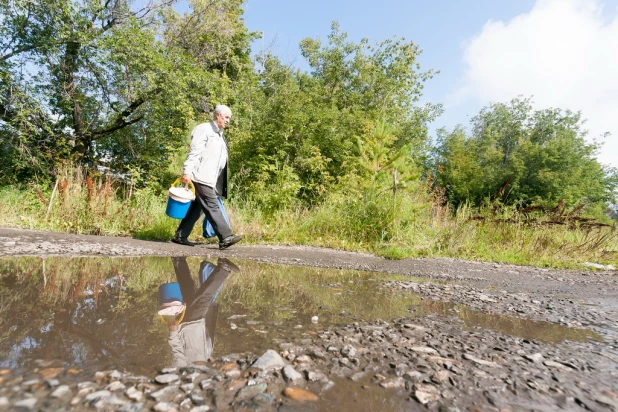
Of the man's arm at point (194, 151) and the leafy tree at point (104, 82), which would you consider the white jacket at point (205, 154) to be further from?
the leafy tree at point (104, 82)

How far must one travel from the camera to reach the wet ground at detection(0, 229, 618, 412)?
1.27 m

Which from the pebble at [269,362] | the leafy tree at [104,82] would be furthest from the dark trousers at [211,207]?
the leafy tree at [104,82]

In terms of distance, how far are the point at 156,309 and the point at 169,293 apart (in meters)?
0.44

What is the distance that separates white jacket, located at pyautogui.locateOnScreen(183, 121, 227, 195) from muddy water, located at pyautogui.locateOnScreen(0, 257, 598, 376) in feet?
5.76

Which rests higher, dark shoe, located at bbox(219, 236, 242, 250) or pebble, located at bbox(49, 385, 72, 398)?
dark shoe, located at bbox(219, 236, 242, 250)

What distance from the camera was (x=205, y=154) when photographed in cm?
527

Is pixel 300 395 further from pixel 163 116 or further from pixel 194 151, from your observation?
pixel 163 116

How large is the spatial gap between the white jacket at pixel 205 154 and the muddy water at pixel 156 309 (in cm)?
176

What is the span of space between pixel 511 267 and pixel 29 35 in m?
16.0

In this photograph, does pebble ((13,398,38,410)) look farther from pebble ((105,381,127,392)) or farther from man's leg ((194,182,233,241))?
man's leg ((194,182,233,241))

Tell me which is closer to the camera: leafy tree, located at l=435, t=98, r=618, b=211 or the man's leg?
the man's leg

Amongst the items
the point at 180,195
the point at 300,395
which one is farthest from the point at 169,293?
the point at 180,195

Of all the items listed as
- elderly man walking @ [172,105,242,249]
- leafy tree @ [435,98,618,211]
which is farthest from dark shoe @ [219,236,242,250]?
leafy tree @ [435,98,618,211]

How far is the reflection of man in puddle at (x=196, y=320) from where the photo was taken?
158 cm
